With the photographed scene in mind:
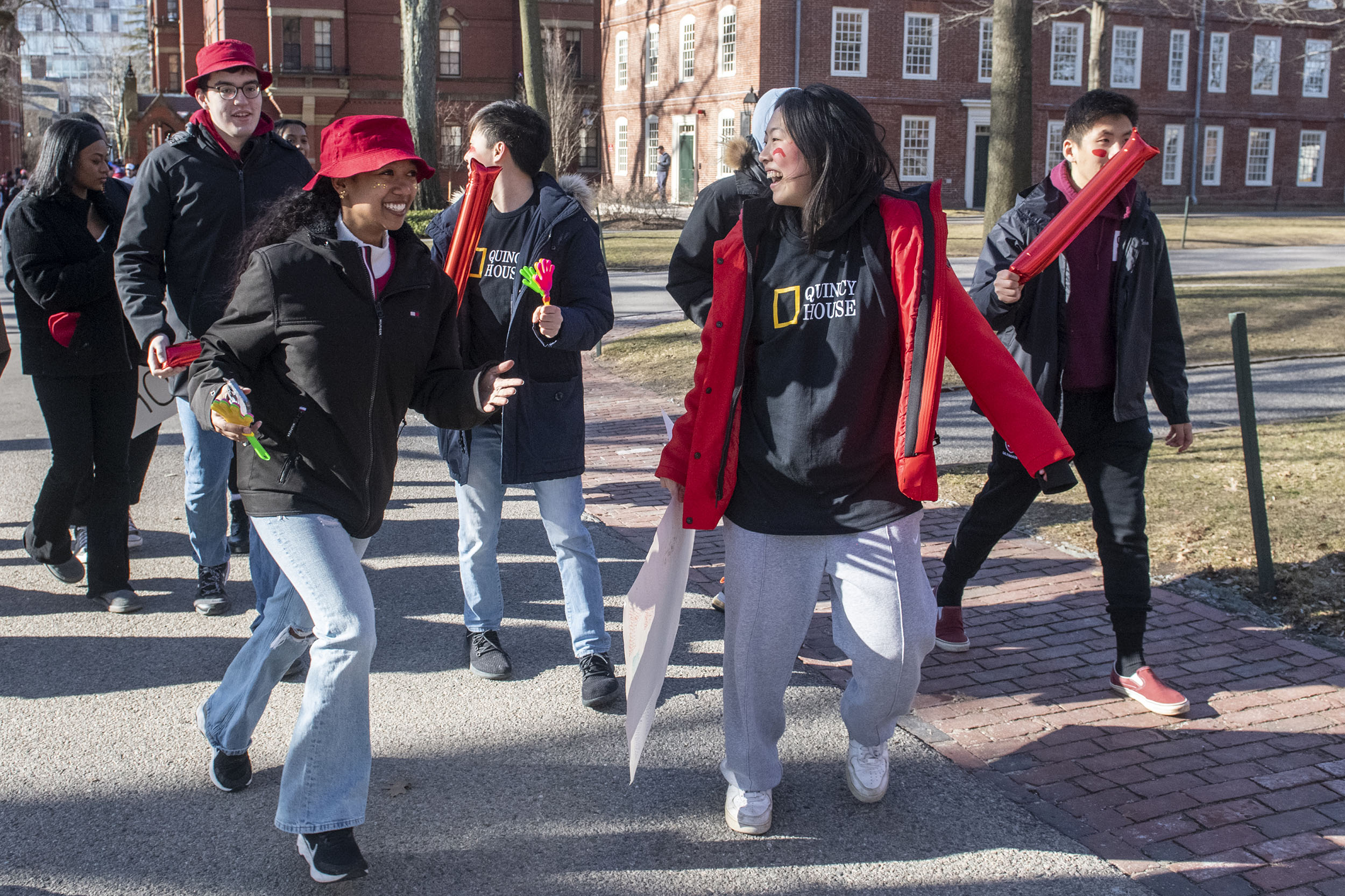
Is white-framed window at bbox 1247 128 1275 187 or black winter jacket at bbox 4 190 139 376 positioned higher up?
white-framed window at bbox 1247 128 1275 187

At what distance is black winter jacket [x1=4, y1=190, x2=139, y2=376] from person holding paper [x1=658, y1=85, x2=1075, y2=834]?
321 centimetres

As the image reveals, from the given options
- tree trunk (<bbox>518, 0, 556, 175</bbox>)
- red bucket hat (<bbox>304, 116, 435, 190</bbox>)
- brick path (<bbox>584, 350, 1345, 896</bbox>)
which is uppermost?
tree trunk (<bbox>518, 0, 556, 175</bbox>)

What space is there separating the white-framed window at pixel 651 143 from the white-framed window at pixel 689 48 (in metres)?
3.02

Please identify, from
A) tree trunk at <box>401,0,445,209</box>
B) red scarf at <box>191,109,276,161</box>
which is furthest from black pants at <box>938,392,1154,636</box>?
tree trunk at <box>401,0,445,209</box>

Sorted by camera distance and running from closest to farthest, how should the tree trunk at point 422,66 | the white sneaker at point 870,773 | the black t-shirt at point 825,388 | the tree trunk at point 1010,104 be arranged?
the black t-shirt at point 825,388 → the white sneaker at point 870,773 → the tree trunk at point 1010,104 → the tree trunk at point 422,66

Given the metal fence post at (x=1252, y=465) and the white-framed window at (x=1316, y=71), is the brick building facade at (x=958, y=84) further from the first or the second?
the metal fence post at (x=1252, y=465)

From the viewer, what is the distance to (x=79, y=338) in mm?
5195

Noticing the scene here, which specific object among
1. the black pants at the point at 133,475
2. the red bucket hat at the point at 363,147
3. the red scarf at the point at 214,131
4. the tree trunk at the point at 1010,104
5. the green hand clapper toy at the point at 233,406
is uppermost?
the tree trunk at the point at 1010,104

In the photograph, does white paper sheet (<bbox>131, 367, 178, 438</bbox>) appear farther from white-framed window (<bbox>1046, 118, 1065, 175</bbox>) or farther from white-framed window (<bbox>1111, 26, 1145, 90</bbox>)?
white-framed window (<bbox>1111, 26, 1145, 90</bbox>)

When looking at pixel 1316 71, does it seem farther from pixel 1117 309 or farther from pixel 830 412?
pixel 830 412

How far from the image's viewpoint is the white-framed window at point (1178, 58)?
44.8m

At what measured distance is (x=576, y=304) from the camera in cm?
434

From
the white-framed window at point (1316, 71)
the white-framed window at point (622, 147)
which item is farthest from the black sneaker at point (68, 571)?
the white-framed window at point (1316, 71)

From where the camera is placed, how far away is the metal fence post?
202 inches
